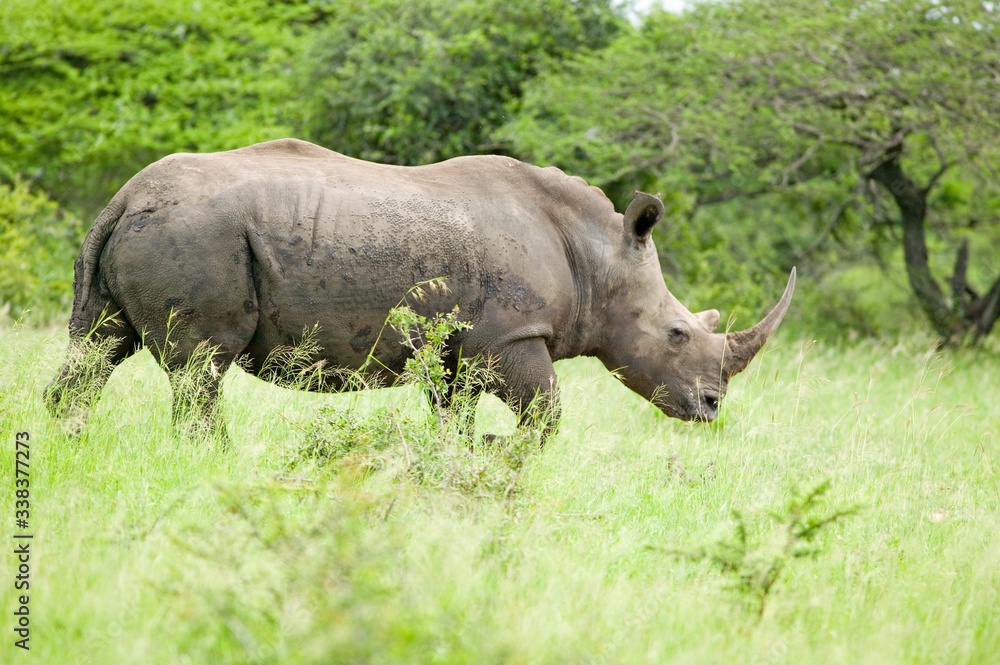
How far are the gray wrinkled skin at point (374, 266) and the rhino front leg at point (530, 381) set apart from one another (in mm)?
11

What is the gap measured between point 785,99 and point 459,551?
34.7 feet

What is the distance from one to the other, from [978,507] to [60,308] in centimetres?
927

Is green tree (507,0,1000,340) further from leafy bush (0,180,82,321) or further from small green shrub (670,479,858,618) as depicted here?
small green shrub (670,479,858,618)

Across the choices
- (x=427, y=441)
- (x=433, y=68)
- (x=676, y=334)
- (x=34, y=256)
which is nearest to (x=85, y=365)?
(x=427, y=441)

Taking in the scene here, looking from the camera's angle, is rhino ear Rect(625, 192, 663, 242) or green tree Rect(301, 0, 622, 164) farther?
green tree Rect(301, 0, 622, 164)

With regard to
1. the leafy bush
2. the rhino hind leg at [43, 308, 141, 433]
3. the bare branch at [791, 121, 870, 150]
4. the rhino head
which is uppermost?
the bare branch at [791, 121, 870, 150]

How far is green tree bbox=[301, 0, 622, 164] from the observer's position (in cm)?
1301

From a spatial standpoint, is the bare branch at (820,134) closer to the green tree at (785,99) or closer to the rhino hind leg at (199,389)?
the green tree at (785,99)

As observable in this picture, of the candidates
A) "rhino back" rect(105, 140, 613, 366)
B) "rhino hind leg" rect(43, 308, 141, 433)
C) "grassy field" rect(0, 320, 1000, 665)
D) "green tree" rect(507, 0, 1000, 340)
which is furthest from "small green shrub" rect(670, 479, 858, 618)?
"green tree" rect(507, 0, 1000, 340)

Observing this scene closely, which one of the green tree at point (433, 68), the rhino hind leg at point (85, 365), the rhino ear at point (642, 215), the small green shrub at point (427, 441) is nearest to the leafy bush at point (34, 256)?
the green tree at point (433, 68)

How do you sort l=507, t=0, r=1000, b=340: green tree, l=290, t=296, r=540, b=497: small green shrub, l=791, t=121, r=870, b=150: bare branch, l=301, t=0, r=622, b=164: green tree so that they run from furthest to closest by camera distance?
l=301, t=0, r=622, b=164: green tree < l=791, t=121, r=870, b=150: bare branch < l=507, t=0, r=1000, b=340: green tree < l=290, t=296, r=540, b=497: small green shrub

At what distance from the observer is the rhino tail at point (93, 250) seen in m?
4.98

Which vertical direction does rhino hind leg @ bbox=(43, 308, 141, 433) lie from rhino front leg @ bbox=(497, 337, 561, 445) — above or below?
below

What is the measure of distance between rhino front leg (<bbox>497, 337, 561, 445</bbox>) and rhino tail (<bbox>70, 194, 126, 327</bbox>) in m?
2.08
